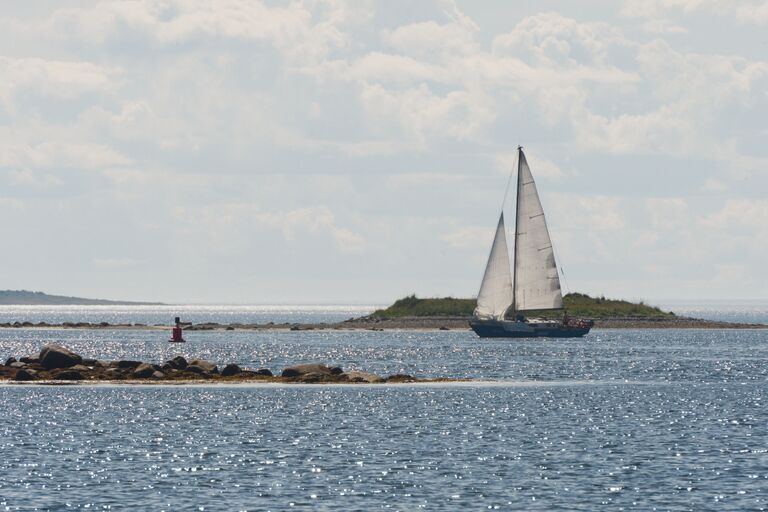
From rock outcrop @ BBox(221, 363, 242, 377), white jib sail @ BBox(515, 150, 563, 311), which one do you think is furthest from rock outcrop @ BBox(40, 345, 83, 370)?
white jib sail @ BBox(515, 150, 563, 311)

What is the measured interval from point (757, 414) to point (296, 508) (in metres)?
33.0

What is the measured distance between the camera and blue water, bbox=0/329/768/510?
1593 inches

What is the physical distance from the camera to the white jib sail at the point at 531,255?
473 ft

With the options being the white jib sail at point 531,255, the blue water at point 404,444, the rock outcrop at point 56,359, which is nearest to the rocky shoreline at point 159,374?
the rock outcrop at point 56,359

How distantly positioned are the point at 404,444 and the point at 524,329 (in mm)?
97333

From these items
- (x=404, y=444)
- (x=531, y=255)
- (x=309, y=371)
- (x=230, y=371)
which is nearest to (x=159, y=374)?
(x=230, y=371)

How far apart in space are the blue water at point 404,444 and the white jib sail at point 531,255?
158 ft

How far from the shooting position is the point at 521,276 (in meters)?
146

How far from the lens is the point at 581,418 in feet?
205

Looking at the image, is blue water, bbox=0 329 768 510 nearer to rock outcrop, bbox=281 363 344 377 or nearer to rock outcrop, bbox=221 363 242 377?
rock outcrop, bbox=281 363 344 377

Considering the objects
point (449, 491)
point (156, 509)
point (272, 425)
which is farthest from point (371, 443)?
point (156, 509)

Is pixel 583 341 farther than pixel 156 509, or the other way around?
pixel 583 341

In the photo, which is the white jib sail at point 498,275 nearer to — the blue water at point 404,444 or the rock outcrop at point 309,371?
the blue water at point 404,444

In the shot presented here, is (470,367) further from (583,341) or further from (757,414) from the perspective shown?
(583,341)
